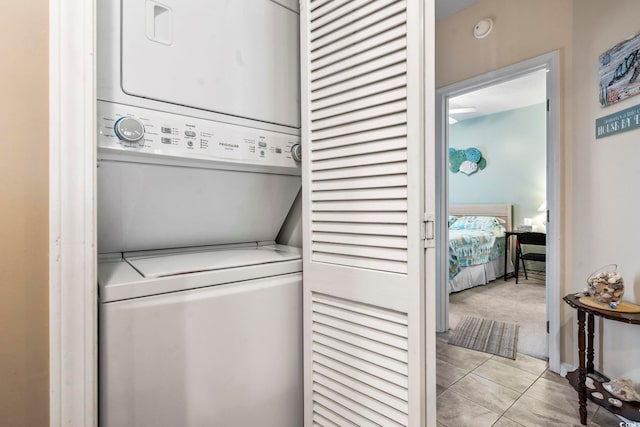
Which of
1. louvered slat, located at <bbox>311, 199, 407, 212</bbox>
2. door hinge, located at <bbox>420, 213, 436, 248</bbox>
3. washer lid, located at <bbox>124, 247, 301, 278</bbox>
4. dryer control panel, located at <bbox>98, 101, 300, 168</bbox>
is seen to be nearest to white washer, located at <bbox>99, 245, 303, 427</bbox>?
washer lid, located at <bbox>124, 247, 301, 278</bbox>

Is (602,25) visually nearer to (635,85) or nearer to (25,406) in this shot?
(635,85)

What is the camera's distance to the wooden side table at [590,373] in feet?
4.90

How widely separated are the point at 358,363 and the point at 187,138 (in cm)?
93

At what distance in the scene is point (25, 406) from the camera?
2.59 feet

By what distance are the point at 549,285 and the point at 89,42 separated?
9.38 ft

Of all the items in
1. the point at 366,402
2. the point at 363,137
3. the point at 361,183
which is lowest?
the point at 366,402

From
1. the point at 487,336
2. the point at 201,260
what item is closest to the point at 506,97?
the point at 487,336

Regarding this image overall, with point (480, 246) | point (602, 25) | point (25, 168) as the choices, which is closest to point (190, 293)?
point (25, 168)

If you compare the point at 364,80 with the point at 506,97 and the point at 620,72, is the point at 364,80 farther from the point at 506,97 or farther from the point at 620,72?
the point at 506,97

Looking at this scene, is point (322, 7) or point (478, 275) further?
point (478, 275)

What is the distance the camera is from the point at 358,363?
3.34 ft

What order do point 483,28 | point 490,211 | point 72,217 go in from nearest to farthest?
point 72,217, point 483,28, point 490,211

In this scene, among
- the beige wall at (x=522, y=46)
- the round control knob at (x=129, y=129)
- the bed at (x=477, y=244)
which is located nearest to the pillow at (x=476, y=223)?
the bed at (x=477, y=244)

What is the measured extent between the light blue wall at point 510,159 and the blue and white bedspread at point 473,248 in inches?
27.2
